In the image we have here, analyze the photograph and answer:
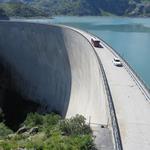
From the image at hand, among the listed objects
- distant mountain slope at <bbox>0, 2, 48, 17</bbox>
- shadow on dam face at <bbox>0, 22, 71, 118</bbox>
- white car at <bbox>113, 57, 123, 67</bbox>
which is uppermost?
white car at <bbox>113, 57, 123, 67</bbox>

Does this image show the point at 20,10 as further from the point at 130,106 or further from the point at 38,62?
the point at 130,106

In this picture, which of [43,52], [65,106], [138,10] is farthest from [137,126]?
[138,10]

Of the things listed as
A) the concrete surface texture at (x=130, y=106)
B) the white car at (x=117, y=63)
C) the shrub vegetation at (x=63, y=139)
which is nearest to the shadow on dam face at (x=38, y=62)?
the white car at (x=117, y=63)

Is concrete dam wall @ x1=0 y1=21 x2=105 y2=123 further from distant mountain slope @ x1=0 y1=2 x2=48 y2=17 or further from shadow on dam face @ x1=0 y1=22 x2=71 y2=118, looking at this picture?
distant mountain slope @ x1=0 y1=2 x2=48 y2=17

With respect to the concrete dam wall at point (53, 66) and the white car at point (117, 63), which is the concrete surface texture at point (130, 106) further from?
the concrete dam wall at point (53, 66)

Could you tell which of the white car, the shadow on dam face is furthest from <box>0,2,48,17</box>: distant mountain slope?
the white car

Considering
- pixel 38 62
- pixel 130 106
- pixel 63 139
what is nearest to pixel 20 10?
pixel 38 62

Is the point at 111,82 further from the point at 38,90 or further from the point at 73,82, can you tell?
the point at 38,90

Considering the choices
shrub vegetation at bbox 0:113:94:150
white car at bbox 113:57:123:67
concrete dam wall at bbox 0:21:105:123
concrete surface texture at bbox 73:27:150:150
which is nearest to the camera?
shrub vegetation at bbox 0:113:94:150
